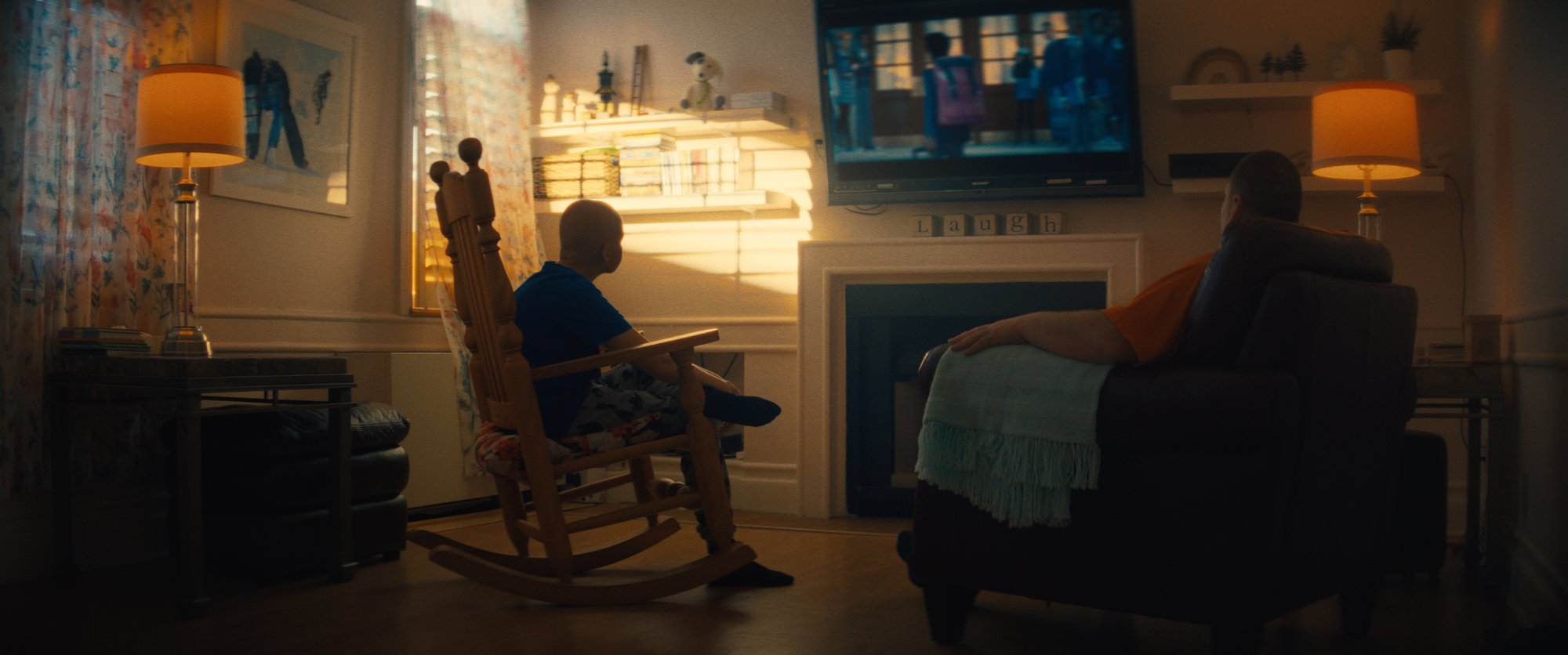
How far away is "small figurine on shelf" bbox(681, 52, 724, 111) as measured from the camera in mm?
4750

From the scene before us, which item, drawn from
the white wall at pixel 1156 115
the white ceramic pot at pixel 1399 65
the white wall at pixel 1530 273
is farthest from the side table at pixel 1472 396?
the white ceramic pot at pixel 1399 65

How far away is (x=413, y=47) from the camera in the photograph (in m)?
4.41

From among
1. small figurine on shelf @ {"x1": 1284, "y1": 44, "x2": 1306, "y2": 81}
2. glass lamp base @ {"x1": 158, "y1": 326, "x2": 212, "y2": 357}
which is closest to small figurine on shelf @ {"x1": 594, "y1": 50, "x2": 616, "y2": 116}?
glass lamp base @ {"x1": 158, "y1": 326, "x2": 212, "y2": 357}

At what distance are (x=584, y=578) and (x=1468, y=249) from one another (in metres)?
3.12

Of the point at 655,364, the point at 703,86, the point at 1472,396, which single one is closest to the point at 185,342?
the point at 655,364

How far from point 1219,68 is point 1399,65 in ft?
1.88

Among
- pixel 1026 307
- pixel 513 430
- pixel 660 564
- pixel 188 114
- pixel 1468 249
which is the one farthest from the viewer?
pixel 1026 307

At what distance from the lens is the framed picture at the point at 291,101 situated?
370 cm

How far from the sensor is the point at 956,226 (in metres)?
4.47

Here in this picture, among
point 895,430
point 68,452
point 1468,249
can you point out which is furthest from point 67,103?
point 1468,249

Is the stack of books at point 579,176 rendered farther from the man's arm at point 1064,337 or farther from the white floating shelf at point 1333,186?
the man's arm at point 1064,337

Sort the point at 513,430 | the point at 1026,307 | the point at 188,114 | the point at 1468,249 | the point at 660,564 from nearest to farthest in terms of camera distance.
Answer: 1. the point at 513,430
2. the point at 188,114
3. the point at 660,564
4. the point at 1468,249
5. the point at 1026,307

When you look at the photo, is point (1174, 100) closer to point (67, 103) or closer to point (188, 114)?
point (188, 114)

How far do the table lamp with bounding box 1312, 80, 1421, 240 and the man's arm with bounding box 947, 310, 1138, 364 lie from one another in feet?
5.48
